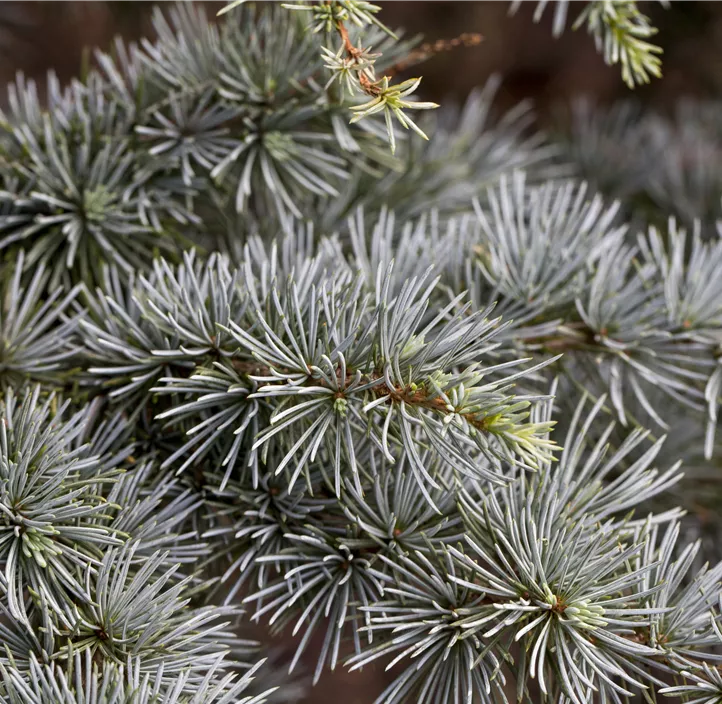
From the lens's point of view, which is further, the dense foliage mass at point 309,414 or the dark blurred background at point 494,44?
the dark blurred background at point 494,44

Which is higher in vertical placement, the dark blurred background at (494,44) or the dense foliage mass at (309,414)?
the dark blurred background at (494,44)

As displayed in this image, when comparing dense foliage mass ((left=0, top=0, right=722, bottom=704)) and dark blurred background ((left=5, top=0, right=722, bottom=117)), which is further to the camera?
dark blurred background ((left=5, top=0, right=722, bottom=117))

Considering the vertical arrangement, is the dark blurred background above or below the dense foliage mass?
above

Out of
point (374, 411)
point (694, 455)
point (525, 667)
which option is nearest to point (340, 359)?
point (374, 411)

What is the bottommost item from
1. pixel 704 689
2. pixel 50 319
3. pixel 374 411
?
pixel 704 689

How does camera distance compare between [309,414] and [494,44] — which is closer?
[309,414]

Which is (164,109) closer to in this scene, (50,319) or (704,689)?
(50,319)

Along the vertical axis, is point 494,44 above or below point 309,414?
above

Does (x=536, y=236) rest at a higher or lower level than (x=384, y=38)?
lower
